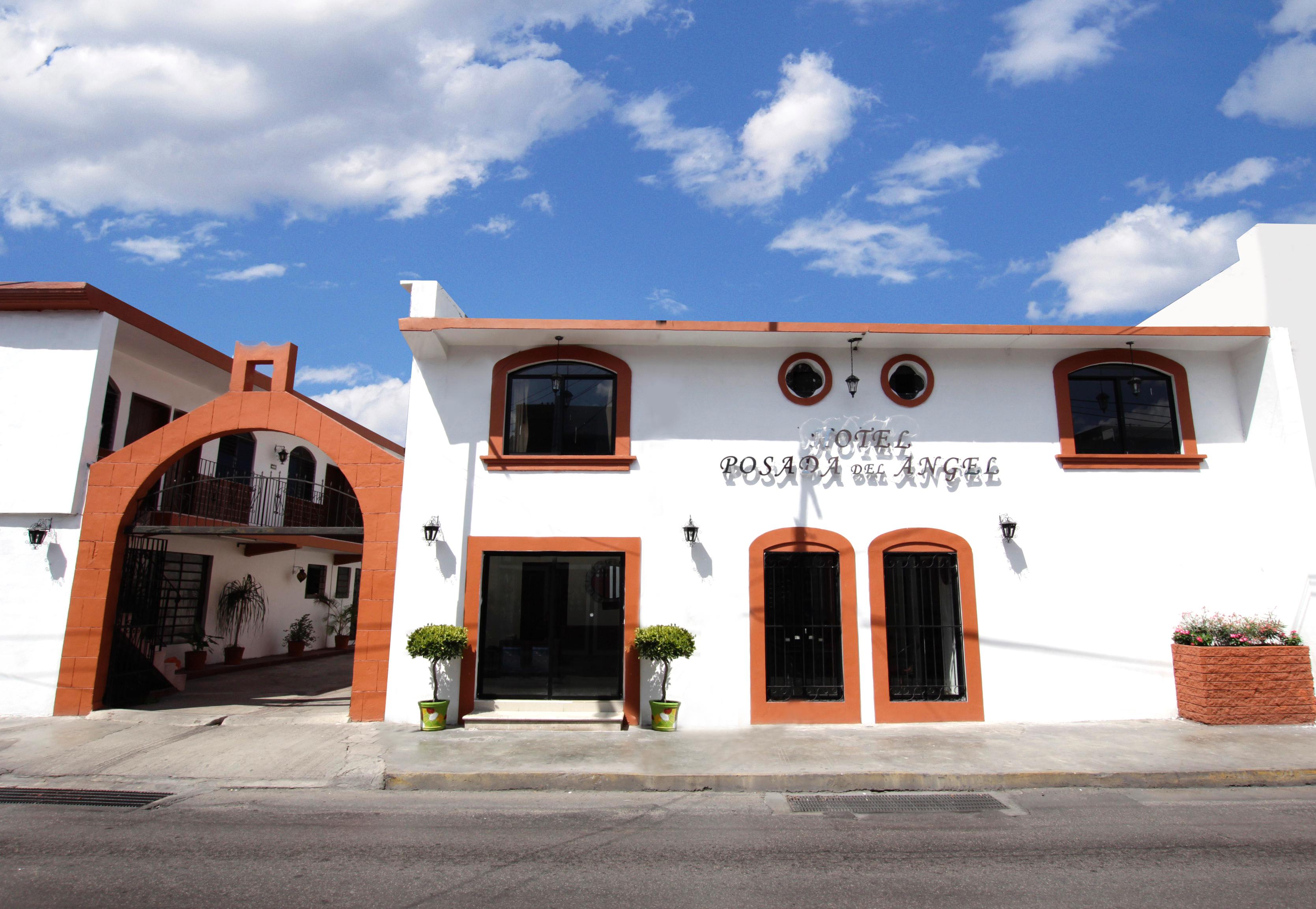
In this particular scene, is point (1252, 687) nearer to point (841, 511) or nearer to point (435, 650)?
point (841, 511)

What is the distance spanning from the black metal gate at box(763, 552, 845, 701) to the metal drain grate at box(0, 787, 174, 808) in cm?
713

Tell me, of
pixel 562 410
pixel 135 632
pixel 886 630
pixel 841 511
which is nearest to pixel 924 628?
pixel 886 630

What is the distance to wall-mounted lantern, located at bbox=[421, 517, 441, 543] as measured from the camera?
1041 centimetres

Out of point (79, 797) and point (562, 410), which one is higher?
point (562, 410)

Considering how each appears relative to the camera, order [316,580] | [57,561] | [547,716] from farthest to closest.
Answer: [316,580] → [57,561] → [547,716]

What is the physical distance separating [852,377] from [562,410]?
426cm

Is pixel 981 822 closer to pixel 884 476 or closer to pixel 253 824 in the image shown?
pixel 884 476

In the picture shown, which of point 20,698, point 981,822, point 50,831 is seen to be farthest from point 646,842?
point 20,698

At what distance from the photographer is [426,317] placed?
1043 cm

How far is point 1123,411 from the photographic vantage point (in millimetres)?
11148

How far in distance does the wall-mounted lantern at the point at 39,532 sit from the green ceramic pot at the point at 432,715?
6.33 m

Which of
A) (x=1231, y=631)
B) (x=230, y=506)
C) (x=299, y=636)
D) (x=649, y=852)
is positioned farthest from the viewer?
(x=299, y=636)

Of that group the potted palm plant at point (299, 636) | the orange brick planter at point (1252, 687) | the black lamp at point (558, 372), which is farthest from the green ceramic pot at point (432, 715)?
the potted palm plant at point (299, 636)

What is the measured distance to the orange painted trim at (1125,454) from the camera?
10.9m
